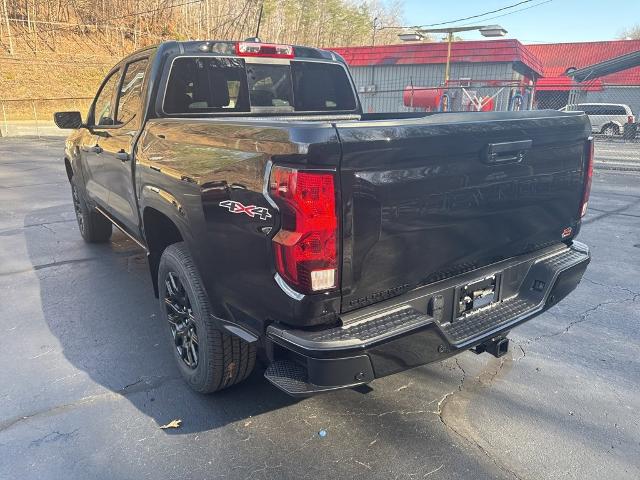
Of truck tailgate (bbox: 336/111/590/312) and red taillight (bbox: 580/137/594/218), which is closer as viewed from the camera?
truck tailgate (bbox: 336/111/590/312)

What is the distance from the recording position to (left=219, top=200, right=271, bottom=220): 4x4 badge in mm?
2018

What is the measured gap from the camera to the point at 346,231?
197 cm

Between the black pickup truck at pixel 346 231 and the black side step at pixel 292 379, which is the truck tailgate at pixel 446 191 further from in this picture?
the black side step at pixel 292 379

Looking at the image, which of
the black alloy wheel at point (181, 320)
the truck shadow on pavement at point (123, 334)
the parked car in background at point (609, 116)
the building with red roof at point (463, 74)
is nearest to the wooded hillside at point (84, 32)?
the building with red roof at point (463, 74)

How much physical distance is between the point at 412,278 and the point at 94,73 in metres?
35.7

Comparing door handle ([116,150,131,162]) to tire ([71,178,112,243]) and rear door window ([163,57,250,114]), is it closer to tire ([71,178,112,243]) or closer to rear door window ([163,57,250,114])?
rear door window ([163,57,250,114])

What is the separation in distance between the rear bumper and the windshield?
2.23 meters

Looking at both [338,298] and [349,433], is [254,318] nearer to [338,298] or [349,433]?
[338,298]

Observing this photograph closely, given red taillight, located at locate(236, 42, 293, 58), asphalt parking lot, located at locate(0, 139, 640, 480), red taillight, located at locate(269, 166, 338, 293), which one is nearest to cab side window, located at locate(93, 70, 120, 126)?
red taillight, located at locate(236, 42, 293, 58)

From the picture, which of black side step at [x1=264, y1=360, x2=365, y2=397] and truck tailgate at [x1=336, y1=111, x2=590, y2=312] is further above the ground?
truck tailgate at [x1=336, y1=111, x2=590, y2=312]

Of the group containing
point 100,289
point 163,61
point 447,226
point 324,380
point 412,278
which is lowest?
point 100,289

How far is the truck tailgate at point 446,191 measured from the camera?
199cm

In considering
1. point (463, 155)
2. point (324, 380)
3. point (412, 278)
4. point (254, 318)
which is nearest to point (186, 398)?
point (254, 318)

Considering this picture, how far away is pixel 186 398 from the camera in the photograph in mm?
2947
